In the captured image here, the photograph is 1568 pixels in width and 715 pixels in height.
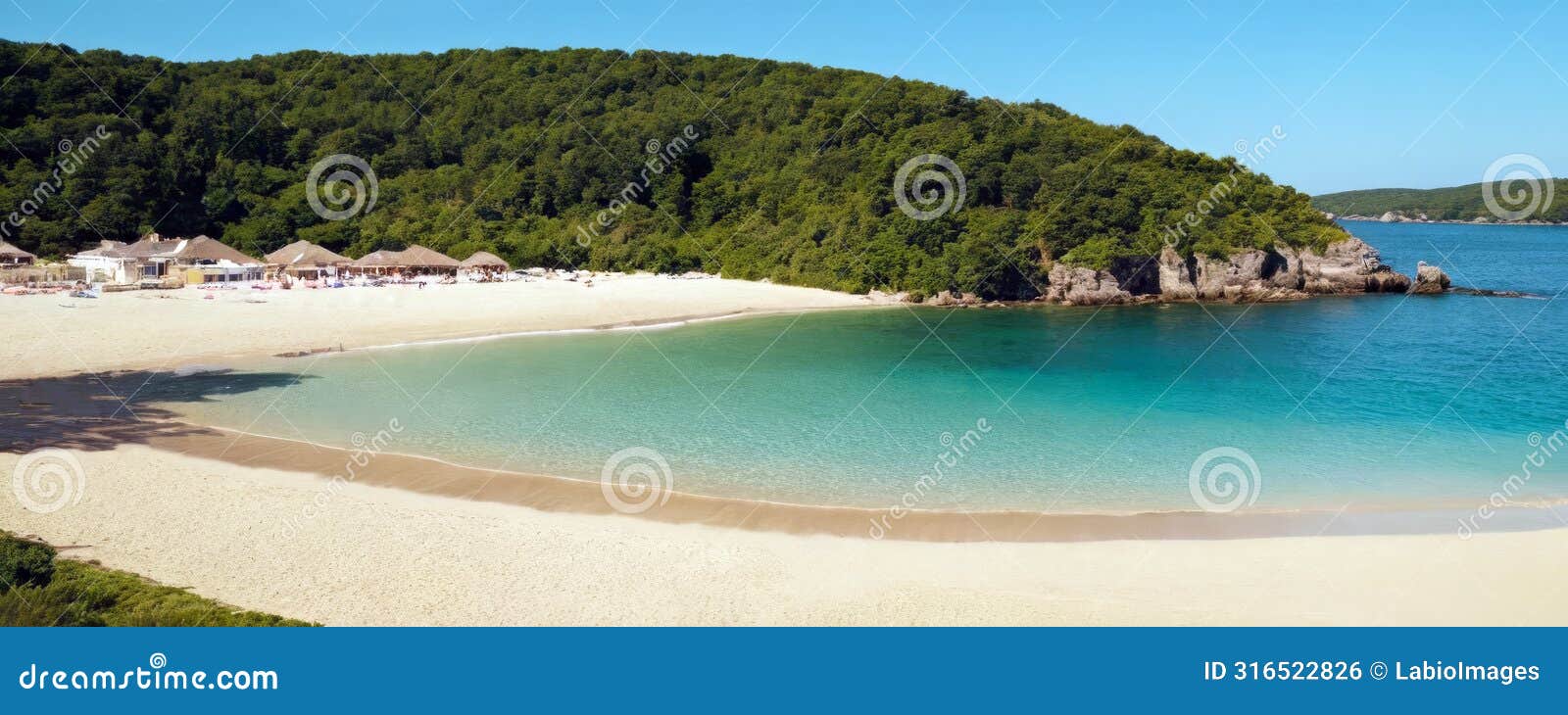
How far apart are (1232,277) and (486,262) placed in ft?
147

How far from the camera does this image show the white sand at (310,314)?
81.1 ft

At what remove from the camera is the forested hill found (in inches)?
2071

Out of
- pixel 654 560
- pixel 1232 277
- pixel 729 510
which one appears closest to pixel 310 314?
pixel 729 510

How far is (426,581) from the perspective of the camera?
9.63m

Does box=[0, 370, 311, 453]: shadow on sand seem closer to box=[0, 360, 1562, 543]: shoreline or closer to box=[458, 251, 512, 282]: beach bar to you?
box=[0, 360, 1562, 543]: shoreline

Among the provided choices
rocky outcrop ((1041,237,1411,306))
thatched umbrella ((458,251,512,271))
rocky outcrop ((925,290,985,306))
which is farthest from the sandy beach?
rocky outcrop ((1041,237,1411,306))

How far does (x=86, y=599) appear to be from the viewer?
310 inches

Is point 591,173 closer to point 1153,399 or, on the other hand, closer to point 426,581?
point 1153,399

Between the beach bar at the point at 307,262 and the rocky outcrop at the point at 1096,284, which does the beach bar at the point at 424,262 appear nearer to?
the beach bar at the point at 307,262

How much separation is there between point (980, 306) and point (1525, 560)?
38.1 m

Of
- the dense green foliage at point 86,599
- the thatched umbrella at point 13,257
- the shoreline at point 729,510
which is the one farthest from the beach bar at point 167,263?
the dense green foliage at point 86,599

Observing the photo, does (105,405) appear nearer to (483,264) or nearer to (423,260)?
(423,260)

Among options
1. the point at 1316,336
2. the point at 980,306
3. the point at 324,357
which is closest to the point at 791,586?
the point at 324,357

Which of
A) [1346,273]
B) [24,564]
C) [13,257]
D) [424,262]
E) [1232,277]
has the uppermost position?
[13,257]
